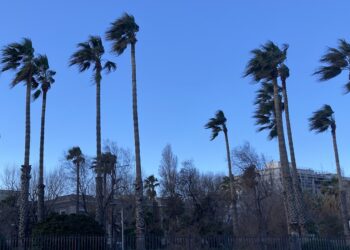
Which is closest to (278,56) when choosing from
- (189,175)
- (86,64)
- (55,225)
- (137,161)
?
(137,161)

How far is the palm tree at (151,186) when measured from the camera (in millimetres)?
66900

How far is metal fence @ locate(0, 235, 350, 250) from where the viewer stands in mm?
22969

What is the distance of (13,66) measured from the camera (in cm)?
3444

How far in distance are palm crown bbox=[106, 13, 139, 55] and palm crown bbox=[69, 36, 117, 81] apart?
413 centimetres

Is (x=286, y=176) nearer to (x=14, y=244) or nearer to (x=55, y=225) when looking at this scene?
(x=55, y=225)

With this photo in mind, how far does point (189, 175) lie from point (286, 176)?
27.4 meters

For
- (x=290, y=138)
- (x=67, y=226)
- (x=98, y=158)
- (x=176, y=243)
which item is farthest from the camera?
(x=290, y=138)

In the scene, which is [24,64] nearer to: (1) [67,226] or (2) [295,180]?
(1) [67,226]

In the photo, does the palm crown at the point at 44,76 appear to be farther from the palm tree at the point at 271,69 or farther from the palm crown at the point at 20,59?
the palm tree at the point at 271,69

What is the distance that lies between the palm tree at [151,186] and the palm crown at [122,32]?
35169 mm

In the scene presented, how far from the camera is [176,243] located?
24.2m

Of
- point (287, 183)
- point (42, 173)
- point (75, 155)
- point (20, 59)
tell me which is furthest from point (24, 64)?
point (75, 155)

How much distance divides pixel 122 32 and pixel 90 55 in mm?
4836

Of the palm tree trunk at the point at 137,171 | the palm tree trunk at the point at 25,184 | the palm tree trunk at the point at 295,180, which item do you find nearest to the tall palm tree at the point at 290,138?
the palm tree trunk at the point at 295,180
